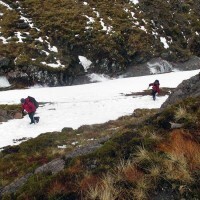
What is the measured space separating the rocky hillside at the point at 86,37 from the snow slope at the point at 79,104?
30.2 feet

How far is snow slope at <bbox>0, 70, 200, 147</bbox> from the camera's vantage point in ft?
84.5

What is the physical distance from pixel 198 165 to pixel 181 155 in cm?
43

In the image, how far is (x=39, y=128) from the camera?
25.7 m

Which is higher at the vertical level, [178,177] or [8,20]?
[8,20]

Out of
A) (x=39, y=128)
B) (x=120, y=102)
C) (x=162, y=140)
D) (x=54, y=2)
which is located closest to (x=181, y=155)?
(x=162, y=140)

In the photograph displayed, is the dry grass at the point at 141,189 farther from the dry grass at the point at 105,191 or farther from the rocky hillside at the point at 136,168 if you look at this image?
the dry grass at the point at 105,191

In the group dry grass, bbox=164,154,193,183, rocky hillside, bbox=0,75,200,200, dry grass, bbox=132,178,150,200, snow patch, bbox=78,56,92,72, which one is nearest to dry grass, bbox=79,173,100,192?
rocky hillside, bbox=0,75,200,200

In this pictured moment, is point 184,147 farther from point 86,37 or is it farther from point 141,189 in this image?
point 86,37

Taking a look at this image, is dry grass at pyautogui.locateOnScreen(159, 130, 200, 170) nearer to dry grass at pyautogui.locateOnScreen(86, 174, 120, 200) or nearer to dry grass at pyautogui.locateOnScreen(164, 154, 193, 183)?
dry grass at pyautogui.locateOnScreen(164, 154, 193, 183)

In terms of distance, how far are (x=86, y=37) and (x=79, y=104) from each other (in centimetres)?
2927

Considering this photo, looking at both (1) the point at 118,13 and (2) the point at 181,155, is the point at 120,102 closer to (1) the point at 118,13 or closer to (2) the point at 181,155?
(2) the point at 181,155

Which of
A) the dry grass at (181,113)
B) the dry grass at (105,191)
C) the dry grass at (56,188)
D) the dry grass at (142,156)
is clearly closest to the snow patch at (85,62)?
the dry grass at (181,113)

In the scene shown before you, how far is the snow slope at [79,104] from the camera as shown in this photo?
84.5 feet

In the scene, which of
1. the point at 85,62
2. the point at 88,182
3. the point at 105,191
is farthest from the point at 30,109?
the point at 85,62
